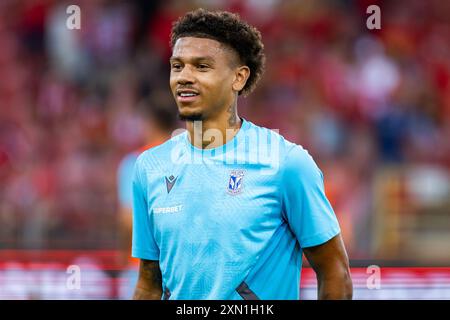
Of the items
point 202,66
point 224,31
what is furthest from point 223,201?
point 224,31

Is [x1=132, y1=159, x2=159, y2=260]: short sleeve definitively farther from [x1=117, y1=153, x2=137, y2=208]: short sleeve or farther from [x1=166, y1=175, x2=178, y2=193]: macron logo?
[x1=117, y1=153, x2=137, y2=208]: short sleeve

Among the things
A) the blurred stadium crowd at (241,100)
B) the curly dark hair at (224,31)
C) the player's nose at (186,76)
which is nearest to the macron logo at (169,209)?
the player's nose at (186,76)

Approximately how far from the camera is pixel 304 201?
3.47 meters

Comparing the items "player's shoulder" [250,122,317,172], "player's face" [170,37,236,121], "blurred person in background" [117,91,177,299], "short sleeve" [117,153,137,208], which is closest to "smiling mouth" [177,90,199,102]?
"player's face" [170,37,236,121]

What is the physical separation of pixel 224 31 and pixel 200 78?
26 centimetres

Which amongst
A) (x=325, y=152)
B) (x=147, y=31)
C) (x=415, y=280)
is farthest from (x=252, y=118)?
(x=415, y=280)

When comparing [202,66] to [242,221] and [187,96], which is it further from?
[242,221]

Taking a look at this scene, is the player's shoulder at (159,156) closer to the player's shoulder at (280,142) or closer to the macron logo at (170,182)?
the macron logo at (170,182)

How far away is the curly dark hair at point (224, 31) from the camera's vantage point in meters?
3.72

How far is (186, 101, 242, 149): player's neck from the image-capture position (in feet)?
12.1

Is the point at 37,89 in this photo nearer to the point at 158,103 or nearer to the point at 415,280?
the point at 158,103

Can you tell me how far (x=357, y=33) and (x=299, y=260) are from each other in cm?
794

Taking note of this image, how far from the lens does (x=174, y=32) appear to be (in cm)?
384

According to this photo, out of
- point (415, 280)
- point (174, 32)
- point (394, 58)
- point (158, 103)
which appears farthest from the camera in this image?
point (394, 58)
